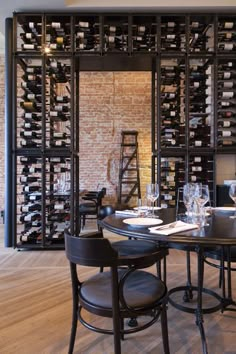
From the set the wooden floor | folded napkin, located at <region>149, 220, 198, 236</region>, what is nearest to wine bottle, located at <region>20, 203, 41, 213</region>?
the wooden floor

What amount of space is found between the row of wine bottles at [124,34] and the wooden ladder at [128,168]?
2.57 metres

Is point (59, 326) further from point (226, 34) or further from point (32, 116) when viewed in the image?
point (226, 34)

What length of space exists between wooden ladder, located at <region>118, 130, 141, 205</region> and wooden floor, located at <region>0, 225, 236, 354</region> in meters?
3.39

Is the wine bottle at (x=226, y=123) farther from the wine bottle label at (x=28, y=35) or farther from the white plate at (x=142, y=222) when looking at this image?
the wine bottle label at (x=28, y=35)

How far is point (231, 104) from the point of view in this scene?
396 cm

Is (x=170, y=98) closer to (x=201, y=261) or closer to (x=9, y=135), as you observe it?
(x=9, y=135)

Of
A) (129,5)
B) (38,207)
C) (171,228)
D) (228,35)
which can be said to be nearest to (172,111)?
(228,35)

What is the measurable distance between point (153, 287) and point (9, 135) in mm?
3110

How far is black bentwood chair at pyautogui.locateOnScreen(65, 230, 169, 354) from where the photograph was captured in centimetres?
136

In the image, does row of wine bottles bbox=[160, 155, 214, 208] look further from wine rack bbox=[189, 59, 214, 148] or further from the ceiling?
the ceiling

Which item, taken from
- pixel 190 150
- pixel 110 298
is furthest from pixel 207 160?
pixel 110 298

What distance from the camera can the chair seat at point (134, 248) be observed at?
83.4 inches

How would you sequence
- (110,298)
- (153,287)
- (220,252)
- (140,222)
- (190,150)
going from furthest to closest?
1. (190,150)
2. (220,252)
3. (140,222)
4. (153,287)
5. (110,298)

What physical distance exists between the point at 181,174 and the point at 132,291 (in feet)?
8.79
